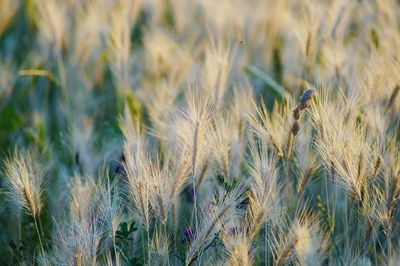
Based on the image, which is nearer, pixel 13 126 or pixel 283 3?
pixel 13 126

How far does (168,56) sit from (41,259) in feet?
4.61

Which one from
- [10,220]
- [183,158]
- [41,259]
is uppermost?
[183,158]

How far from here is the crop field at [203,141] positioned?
187 cm

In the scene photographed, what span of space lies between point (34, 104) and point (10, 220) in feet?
3.22

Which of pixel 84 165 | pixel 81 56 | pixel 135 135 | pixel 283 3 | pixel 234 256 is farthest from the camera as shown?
pixel 283 3

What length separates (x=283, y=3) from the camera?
339 cm

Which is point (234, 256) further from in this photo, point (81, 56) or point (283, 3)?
point (283, 3)

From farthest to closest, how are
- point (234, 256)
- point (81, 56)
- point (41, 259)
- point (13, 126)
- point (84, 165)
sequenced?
point (81, 56) → point (13, 126) → point (84, 165) → point (41, 259) → point (234, 256)

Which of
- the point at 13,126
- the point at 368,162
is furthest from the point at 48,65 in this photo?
the point at 368,162

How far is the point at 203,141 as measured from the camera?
6.31 feet

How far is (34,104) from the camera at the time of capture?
325 centimetres

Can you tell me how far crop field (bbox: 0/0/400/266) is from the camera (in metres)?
1.87

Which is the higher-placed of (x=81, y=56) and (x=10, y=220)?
(x=81, y=56)

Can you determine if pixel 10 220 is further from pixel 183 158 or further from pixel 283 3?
pixel 283 3
